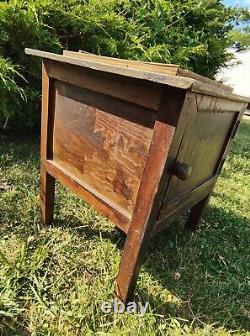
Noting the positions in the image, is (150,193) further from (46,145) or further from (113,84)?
(46,145)

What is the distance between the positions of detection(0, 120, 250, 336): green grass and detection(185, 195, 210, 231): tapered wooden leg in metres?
0.07

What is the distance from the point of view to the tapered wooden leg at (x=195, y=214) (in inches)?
84.3

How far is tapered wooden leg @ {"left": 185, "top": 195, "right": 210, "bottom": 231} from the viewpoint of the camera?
214cm

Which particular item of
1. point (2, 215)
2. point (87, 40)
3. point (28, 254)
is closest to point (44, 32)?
Answer: point (87, 40)

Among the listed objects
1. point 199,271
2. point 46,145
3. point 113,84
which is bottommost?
point 199,271

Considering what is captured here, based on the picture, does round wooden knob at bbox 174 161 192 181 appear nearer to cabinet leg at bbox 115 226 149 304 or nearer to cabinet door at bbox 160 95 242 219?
cabinet door at bbox 160 95 242 219

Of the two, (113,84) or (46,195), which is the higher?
(113,84)

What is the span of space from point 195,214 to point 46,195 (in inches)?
44.2

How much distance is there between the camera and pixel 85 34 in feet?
9.83

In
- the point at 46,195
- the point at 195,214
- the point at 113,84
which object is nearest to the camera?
the point at 113,84

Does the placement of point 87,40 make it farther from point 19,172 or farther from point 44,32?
point 19,172

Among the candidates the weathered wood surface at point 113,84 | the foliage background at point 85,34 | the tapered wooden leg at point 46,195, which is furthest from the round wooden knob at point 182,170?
the foliage background at point 85,34

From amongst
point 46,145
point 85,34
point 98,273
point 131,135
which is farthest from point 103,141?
point 85,34

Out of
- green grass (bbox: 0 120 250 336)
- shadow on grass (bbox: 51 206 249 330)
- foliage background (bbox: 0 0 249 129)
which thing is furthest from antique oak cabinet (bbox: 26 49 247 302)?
foliage background (bbox: 0 0 249 129)
